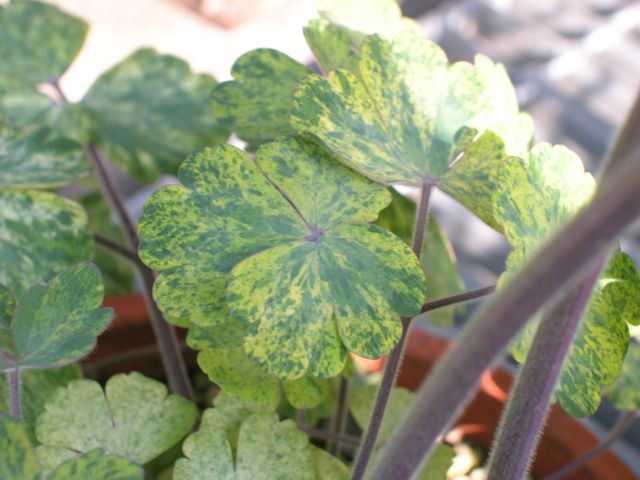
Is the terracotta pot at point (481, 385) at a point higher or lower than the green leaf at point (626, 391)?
lower

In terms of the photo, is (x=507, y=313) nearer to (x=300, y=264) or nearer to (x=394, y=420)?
(x=300, y=264)

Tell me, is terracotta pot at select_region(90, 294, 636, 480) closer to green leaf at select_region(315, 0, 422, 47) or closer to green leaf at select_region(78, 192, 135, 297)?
green leaf at select_region(78, 192, 135, 297)

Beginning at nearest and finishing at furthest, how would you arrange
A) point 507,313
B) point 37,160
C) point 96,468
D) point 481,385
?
point 507,313, point 96,468, point 37,160, point 481,385

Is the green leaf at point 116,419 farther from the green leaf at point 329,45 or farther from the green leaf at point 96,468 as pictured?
the green leaf at point 329,45

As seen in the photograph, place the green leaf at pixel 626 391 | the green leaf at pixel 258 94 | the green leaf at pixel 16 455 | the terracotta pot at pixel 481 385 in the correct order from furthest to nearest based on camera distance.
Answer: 1. the terracotta pot at pixel 481 385
2. the green leaf at pixel 626 391
3. the green leaf at pixel 258 94
4. the green leaf at pixel 16 455

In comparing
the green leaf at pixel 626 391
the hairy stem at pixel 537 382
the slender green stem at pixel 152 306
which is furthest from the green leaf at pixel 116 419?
the green leaf at pixel 626 391

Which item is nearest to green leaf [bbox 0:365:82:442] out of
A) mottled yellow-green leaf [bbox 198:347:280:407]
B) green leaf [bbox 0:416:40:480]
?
mottled yellow-green leaf [bbox 198:347:280:407]

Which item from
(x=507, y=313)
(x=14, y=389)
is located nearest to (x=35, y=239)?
(x=14, y=389)
